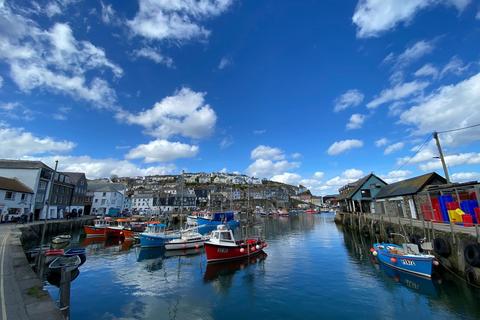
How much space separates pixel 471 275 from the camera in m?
14.2

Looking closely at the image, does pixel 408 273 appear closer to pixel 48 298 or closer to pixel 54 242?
pixel 48 298

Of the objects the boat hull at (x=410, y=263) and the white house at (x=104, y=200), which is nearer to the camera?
the boat hull at (x=410, y=263)

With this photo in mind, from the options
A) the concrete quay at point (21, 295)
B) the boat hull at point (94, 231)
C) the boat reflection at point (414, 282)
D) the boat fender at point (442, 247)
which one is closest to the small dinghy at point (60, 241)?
the boat hull at point (94, 231)

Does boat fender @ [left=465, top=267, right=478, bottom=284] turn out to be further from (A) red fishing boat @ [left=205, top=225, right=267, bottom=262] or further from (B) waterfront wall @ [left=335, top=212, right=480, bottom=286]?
(A) red fishing boat @ [left=205, top=225, right=267, bottom=262]

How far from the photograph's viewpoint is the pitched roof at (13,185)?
39.3m

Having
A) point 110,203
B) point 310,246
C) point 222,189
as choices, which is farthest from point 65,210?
point 222,189

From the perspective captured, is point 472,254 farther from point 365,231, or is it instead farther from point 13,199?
point 13,199

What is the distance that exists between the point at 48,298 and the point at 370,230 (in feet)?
133

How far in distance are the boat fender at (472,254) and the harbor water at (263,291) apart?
1.57m

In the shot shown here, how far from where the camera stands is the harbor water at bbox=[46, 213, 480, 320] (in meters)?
12.1

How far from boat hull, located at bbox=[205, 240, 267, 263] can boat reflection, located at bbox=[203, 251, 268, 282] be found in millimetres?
432

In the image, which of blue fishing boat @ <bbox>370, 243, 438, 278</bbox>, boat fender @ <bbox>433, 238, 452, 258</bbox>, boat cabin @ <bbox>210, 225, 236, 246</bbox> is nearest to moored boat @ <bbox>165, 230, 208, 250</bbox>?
boat cabin @ <bbox>210, 225, 236, 246</bbox>

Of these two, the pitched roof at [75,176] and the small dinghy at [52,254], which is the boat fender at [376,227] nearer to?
the small dinghy at [52,254]

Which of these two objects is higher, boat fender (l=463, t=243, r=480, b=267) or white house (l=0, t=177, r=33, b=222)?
white house (l=0, t=177, r=33, b=222)
